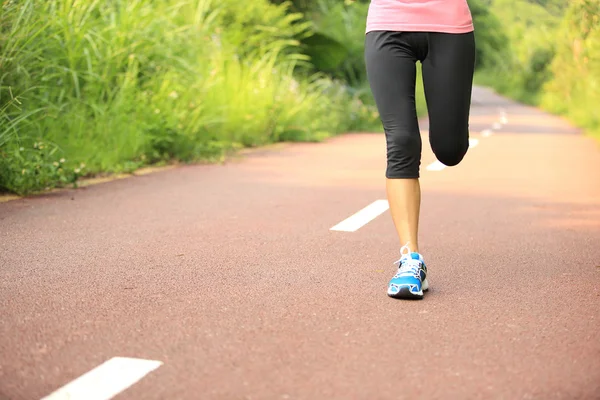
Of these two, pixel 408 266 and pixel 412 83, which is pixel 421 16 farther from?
A: pixel 408 266

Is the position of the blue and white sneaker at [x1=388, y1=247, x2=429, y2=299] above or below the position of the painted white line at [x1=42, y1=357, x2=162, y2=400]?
below

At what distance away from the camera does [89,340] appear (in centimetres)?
362

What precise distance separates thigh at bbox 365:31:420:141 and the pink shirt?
5cm

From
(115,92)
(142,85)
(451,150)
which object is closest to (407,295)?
(451,150)

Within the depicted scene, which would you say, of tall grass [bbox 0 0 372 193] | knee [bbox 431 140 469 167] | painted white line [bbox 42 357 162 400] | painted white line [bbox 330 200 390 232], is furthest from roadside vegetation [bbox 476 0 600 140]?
tall grass [bbox 0 0 372 193]

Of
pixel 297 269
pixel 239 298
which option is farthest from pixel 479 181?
pixel 239 298

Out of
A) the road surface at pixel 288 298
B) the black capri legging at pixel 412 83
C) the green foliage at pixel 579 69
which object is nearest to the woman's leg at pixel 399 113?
the black capri legging at pixel 412 83

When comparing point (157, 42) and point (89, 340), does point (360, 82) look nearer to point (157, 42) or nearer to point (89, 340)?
point (157, 42)

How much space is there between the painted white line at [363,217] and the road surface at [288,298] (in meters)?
0.02

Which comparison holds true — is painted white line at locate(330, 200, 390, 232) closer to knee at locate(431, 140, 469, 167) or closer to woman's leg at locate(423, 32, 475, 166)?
knee at locate(431, 140, 469, 167)

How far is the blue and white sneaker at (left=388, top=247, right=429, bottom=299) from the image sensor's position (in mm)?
4387

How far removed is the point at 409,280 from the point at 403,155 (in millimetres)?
595

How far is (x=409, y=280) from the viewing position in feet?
14.4

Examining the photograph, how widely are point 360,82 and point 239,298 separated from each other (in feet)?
70.3
